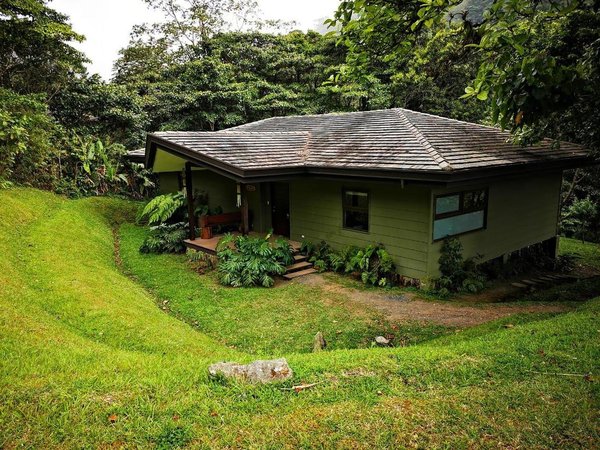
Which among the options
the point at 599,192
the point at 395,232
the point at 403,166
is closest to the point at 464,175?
the point at 403,166

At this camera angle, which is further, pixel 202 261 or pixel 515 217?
pixel 515 217

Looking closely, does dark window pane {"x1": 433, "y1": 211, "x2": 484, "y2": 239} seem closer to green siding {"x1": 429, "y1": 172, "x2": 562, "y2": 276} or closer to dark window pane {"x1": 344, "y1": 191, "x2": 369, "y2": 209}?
green siding {"x1": 429, "y1": 172, "x2": 562, "y2": 276}

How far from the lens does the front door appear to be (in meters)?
13.2

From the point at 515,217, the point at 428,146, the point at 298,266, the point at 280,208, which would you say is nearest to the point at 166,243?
the point at 280,208

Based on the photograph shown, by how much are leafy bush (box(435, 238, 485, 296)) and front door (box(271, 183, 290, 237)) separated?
5.23m

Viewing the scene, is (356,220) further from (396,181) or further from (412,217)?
(396,181)

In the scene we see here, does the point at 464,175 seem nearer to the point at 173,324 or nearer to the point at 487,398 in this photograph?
the point at 487,398

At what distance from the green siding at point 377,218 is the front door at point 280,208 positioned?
1.36 feet

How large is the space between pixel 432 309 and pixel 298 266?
3861 millimetres

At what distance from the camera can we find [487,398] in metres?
3.87

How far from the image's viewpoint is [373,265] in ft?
33.8

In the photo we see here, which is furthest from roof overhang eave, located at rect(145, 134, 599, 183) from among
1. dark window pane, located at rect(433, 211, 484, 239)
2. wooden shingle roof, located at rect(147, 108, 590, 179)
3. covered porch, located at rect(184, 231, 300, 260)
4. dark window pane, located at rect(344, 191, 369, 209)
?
covered porch, located at rect(184, 231, 300, 260)

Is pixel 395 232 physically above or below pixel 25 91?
below

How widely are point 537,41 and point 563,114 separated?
2100mm
